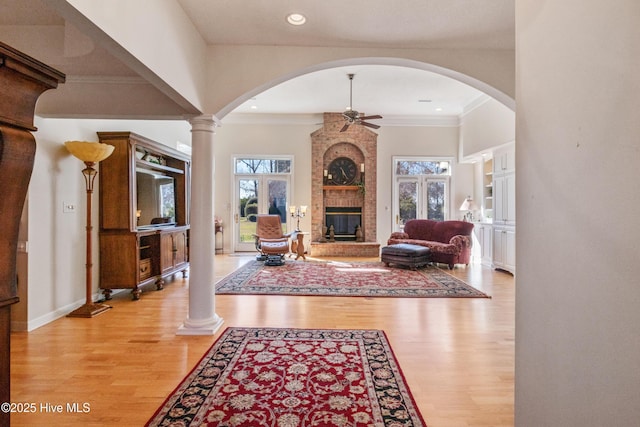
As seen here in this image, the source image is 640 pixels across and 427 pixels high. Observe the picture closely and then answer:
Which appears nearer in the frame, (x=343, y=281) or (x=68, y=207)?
(x=68, y=207)

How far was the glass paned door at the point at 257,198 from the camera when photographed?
27.0 ft

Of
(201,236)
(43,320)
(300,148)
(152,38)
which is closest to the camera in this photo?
(152,38)

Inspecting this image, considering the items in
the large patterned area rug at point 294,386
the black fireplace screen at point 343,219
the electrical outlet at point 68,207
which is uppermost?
the electrical outlet at point 68,207

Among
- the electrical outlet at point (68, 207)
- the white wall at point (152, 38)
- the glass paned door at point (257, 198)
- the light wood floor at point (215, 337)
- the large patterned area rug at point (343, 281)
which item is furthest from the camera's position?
the glass paned door at point (257, 198)

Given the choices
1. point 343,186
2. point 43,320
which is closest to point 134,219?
point 43,320

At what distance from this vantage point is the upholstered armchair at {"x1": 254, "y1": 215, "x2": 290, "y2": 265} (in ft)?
20.7

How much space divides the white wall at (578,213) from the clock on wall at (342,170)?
7.19 m

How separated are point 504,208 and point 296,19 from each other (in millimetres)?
5180

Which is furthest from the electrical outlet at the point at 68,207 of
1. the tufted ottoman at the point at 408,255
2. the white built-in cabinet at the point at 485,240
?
the white built-in cabinet at the point at 485,240

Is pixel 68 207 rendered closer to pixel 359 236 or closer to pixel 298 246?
pixel 298 246

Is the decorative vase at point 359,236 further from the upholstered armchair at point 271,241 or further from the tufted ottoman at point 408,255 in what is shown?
the upholstered armchair at point 271,241

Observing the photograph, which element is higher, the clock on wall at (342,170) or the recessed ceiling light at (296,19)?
the recessed ceiling light at (296,19)

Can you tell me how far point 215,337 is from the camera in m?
2.90

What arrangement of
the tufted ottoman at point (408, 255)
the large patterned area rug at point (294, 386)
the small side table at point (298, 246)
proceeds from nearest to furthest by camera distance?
the large patterned area rug at point (294, 386)
the tufted ottoman at point (408, 255)
the small side table at point (298, 246)
